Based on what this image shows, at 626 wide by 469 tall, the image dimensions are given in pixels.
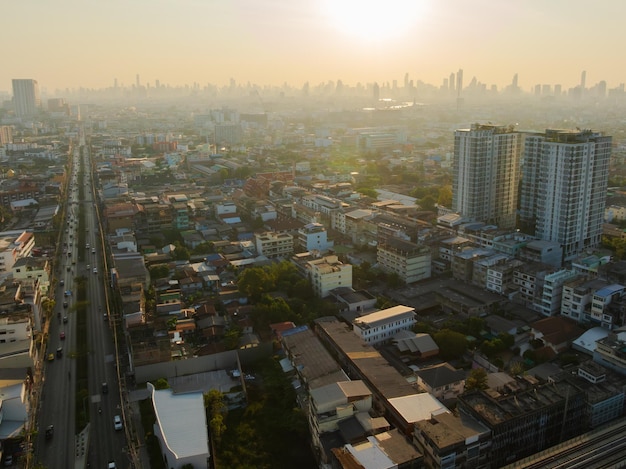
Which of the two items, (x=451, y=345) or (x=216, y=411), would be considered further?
(x=451, y=345)

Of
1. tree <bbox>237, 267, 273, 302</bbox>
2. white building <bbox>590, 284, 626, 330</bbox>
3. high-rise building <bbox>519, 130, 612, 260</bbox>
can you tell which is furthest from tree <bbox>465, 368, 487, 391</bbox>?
high-rise building <bbox>519, 130, 612, 260</bbox>

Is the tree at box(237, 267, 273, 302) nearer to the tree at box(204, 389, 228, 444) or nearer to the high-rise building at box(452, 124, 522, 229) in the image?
the tree at box(204, 389, 228, 444)

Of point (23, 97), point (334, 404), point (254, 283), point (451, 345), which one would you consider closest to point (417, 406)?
point (334, 404)

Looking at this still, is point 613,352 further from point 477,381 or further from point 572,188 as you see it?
point 572,188

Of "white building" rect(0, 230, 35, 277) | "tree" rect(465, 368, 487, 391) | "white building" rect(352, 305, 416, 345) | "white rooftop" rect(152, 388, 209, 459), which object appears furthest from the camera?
"white building" rect(0, 230, 35, 277)

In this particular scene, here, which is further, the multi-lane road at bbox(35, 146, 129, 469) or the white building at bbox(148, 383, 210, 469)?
the multi-lane road at bbox(35, 146, 129, 469)

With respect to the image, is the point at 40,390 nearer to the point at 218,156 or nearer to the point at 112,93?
the point at 218,156
